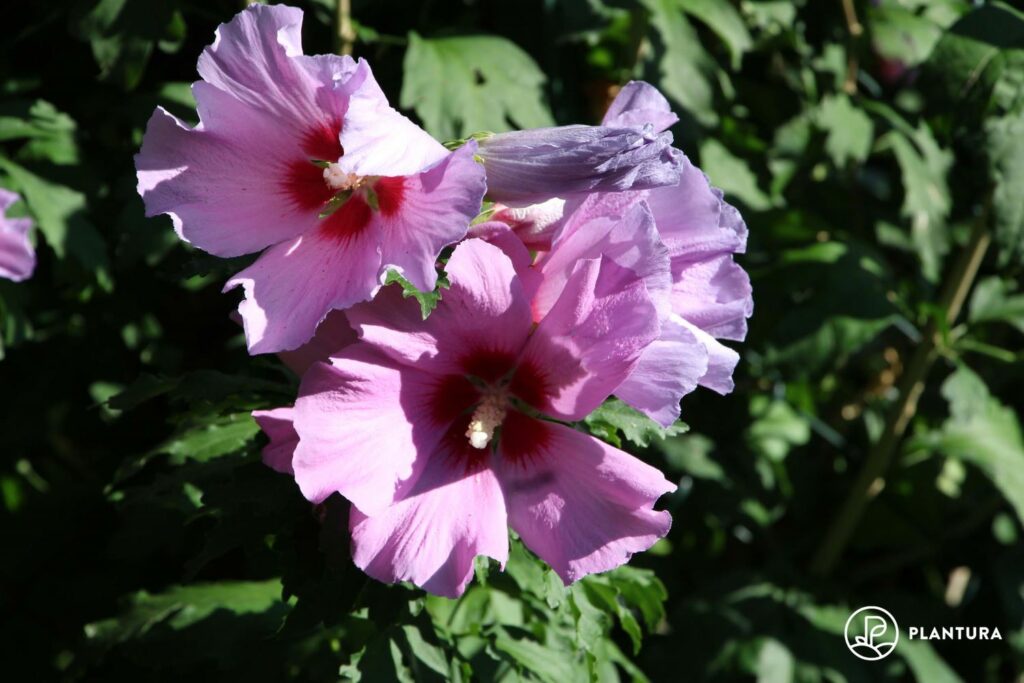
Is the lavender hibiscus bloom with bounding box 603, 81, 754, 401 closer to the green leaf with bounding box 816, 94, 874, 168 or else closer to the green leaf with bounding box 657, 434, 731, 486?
the green leaf with bounding box 657, 434, 731, 486

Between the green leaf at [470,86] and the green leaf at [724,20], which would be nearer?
the green leaf at [470,86]

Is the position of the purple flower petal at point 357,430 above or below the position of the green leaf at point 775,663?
above

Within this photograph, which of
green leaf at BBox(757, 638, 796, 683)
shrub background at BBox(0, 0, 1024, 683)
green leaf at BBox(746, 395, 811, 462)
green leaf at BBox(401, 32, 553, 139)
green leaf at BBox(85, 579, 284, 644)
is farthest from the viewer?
green leaf at BBox(746, 395, 811, 462)

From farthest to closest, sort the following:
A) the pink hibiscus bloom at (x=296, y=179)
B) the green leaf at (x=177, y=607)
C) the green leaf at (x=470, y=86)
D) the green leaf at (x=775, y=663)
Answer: the green leaf at (x=775, y=663) → the green leaf at (x=470, y=86) → the green leaf at (x=177, y=607) → the pink hibiscus bloom at (x=296, y=179)

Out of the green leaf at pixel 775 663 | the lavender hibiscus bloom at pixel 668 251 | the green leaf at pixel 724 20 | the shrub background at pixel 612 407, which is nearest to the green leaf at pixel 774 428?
the shrub background at pixel 612 407

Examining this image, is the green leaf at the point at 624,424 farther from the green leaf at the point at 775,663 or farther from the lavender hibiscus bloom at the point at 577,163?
the green leaf at the point at 775,663

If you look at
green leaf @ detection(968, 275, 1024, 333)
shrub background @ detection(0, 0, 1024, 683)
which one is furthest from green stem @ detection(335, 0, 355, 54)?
green leaf @ detection(968, 275, 1024, 333)

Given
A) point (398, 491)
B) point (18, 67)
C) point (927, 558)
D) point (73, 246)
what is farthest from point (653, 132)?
point (927, 558)

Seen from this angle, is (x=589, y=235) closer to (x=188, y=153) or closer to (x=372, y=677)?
(x=188, y=153)
